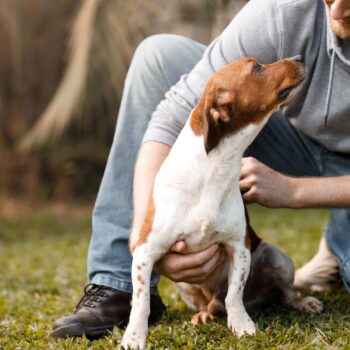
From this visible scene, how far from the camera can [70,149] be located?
10.6 metres

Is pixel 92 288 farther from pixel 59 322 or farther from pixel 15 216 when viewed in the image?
pixel 15 216

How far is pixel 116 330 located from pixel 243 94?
1323 mm

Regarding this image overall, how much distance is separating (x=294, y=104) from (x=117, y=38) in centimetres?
428

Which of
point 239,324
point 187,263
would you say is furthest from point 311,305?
point 187,263

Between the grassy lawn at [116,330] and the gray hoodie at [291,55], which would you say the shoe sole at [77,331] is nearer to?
the grassy lawn at [116,330]

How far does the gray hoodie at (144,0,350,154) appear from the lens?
360cm

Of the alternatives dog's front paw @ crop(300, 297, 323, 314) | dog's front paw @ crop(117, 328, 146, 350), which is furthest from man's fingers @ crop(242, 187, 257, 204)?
dog's front paw @ crop(117, 328, 146, 350)

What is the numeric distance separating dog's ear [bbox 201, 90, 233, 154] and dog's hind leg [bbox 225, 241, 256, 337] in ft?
1.76

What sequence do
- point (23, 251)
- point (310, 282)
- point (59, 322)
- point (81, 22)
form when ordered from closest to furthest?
point (59, 322), point (310, 282), point (23, 251), point (81, 22)

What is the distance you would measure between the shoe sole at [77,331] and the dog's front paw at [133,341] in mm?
388

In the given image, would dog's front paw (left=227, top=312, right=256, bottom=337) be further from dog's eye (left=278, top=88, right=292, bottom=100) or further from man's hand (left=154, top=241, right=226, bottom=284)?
dog's eye (left=278, top=88, right=292, bottom=100)

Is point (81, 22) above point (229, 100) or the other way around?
the other way around

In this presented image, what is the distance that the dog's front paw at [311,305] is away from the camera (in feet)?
12.5

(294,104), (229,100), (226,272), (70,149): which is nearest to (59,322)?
(226,272)
